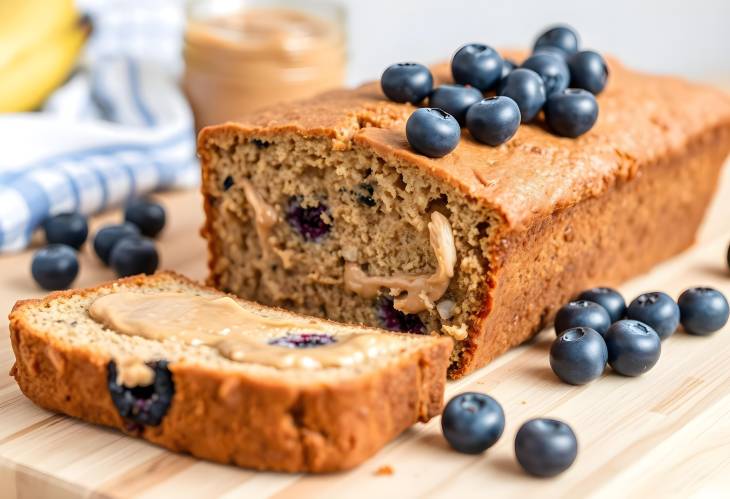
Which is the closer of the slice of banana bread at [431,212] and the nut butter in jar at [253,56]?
the slice of banana bread at [431,212]

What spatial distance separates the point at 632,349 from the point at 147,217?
92.8 inches

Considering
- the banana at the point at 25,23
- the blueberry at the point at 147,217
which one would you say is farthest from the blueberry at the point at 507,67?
the banana at the point at 25,23

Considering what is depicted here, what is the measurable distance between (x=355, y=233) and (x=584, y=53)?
4.14 feet

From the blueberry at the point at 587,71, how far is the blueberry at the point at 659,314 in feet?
3.02

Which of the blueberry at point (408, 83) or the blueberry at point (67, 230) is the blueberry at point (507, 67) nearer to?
the blueberry at point (408, 83)

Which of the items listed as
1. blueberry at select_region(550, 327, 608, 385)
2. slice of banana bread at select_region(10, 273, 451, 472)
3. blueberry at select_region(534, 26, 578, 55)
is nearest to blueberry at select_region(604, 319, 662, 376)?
blueberry at select_region(550, 327, 608, 385)

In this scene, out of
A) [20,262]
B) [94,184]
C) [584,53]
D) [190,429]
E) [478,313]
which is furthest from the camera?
[94,184]

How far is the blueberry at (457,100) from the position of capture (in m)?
3.94

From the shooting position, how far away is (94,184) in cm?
525

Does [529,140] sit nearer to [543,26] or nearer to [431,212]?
[431,212]

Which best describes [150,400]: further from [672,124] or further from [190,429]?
[672,124]

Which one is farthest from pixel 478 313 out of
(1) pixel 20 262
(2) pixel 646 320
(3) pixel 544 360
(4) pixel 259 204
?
(1) pixel 20 262

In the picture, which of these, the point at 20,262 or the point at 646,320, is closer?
the point at 646,320

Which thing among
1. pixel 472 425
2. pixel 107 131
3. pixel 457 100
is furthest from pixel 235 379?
pixel 107 131
